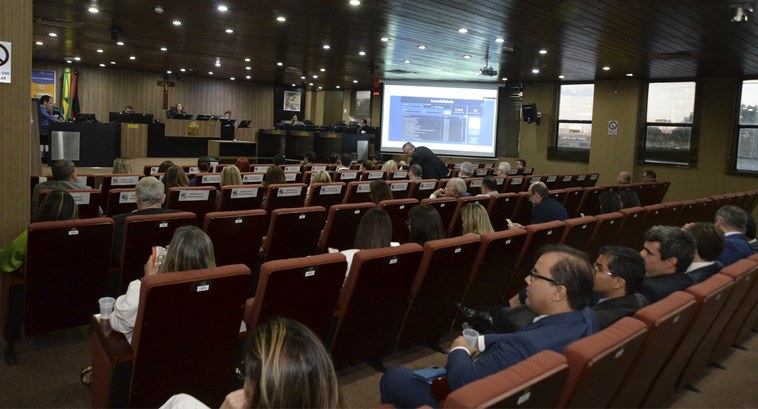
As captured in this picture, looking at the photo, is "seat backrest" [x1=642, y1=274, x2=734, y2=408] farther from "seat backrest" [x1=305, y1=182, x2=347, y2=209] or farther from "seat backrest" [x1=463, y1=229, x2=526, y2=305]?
"seat backrest" [x1=305, y1=182, x2=347, y2=209]

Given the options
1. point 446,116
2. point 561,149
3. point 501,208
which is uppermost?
point 446,116

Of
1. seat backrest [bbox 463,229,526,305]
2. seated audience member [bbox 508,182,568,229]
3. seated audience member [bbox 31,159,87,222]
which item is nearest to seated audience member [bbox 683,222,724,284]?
seat backrest [bbox 463,229,526,305]

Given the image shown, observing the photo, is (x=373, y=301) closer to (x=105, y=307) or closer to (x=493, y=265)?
(x=493, y=265)

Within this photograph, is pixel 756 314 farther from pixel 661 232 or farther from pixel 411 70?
pixel 411 70

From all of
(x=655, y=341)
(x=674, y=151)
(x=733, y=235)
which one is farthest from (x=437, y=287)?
(x=674, y=151)

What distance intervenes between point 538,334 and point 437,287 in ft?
4.20

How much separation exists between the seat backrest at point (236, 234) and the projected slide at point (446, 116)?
11.9 metres

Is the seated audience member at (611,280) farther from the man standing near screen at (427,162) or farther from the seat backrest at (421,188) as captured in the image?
the man standing near screen at (427,162)

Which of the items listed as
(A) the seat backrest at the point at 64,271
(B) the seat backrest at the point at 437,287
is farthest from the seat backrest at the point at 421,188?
(A) the seat backrest at the point at 64,271

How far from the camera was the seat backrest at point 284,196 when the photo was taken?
568cm

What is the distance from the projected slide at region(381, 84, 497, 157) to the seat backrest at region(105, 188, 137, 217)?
11306mm

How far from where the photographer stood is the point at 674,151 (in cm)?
1346

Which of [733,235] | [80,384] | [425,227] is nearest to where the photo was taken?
[80,384]

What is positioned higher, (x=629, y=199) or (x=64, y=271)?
(x=629, y=199)
